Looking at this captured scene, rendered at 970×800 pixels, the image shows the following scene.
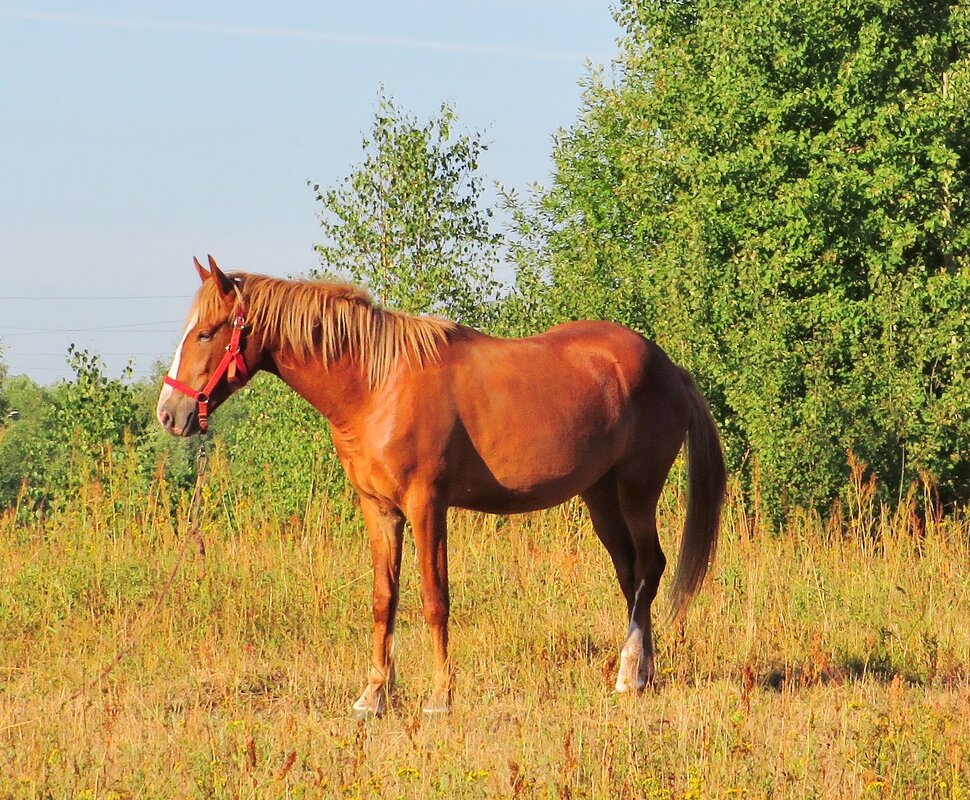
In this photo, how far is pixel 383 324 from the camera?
5898 millimetres

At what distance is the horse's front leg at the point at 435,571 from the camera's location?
566cm

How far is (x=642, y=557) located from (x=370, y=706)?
5.86 feet

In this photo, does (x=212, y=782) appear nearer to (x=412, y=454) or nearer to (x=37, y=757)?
(x=37, y=757)

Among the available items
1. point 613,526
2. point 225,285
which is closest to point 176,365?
point 225,285

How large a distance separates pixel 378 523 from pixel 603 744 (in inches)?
67.2

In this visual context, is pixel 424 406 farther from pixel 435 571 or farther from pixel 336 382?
pixel 435 571

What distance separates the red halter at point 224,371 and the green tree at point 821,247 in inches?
271

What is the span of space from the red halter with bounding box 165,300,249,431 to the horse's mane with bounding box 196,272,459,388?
0.20 ft

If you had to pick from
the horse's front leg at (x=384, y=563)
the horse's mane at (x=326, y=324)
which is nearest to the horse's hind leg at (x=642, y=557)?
the horse's front leg at (x=384, y=563)

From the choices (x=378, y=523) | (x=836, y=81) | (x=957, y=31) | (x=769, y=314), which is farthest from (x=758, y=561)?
(x=957, y=31)

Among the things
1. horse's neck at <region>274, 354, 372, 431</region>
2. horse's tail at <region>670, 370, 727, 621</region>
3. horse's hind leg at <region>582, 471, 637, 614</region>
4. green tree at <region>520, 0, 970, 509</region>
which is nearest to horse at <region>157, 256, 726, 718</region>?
horse's neck at <region>274, 354, 372, 431</region>

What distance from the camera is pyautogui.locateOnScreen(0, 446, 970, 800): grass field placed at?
14.5ft

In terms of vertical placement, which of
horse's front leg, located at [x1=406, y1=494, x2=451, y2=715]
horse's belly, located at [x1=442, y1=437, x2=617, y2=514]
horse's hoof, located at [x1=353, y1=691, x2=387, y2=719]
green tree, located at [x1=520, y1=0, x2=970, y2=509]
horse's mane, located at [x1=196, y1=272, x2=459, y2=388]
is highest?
green tree, located at [x1=520, y1=0, x2=970, y2=509]

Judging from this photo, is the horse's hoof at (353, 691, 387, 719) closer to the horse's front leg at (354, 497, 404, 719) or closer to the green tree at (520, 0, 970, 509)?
the horse's front leg at (354, 497, 404, 719)
